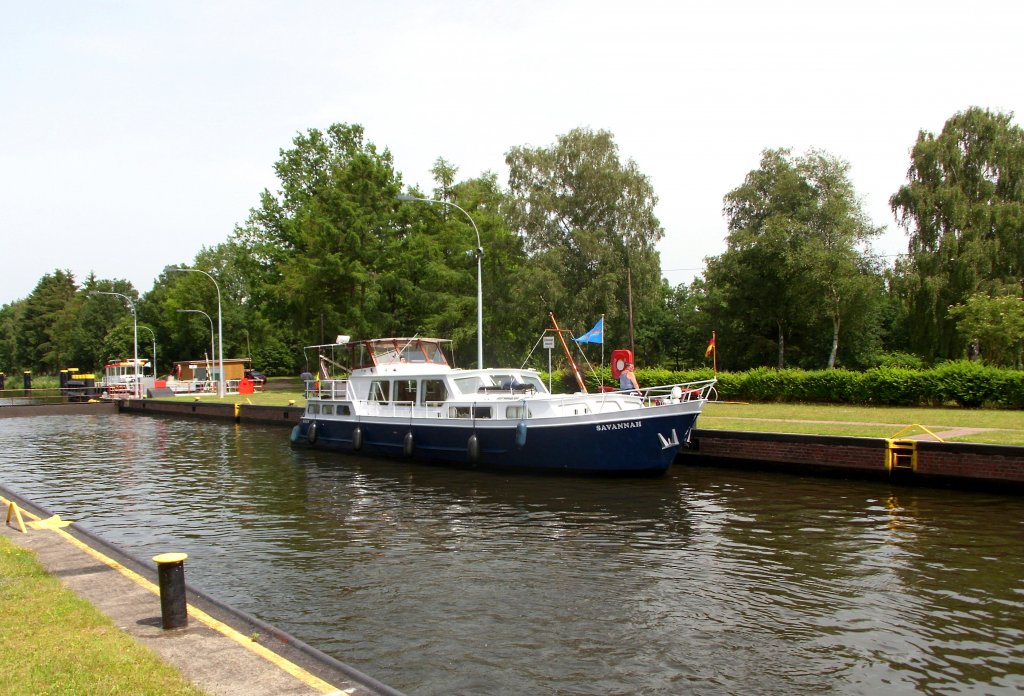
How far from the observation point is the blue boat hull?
748 inches

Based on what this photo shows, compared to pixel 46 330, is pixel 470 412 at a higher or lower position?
lower

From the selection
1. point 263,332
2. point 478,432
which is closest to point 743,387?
point 478,432

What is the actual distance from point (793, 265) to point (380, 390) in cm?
3331

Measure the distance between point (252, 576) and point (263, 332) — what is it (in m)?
80.0

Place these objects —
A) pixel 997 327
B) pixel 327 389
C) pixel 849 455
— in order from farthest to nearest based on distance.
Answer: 1. pixel 997 327
2. pixel 327 389
3. pixel 849 455

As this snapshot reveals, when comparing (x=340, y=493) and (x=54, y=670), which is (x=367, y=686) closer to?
(x=54, y=670)

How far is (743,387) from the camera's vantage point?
31797 millimetres

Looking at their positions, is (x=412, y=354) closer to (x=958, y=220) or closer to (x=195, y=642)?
(x=195, y=642)

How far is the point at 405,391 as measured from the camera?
83.8 feet

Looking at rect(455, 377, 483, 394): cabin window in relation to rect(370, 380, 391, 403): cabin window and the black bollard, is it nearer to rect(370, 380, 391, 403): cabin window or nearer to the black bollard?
rect(370, 380, 391, 403): cabin window

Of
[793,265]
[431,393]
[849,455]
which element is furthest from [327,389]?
[793,265]

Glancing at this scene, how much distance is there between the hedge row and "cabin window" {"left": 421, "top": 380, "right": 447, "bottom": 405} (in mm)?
12857

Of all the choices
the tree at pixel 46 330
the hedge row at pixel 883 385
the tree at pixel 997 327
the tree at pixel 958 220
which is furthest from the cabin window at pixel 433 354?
the tree at pixel 46 330

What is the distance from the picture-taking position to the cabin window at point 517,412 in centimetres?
2075
